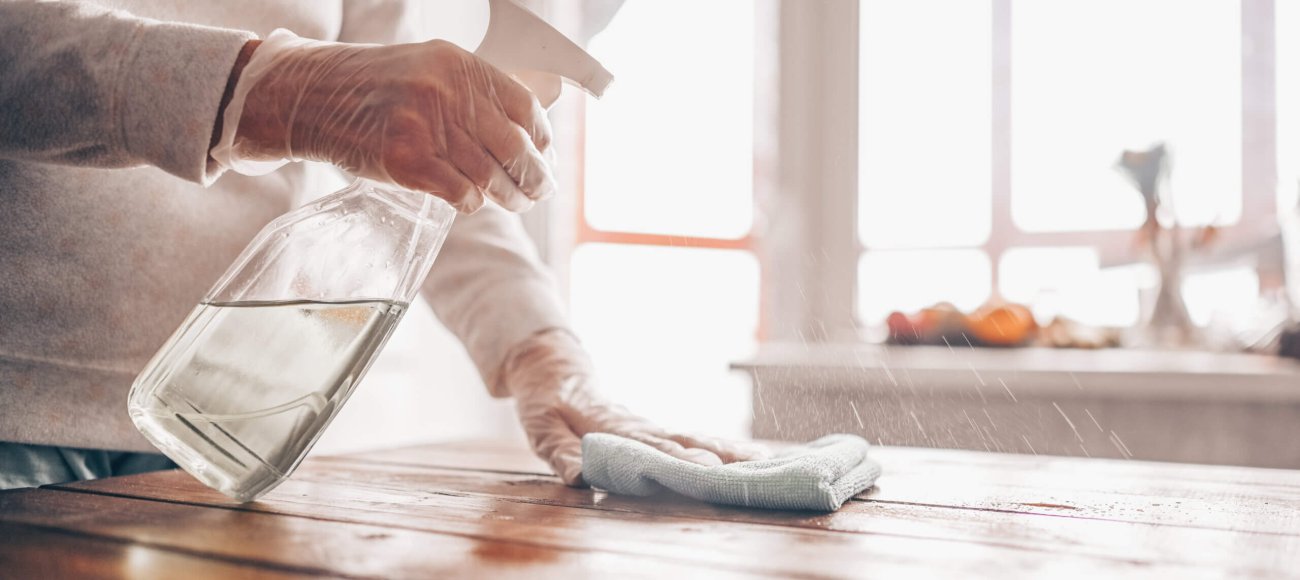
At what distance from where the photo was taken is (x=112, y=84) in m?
0.60

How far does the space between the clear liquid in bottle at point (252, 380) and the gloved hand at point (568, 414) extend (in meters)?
0.26

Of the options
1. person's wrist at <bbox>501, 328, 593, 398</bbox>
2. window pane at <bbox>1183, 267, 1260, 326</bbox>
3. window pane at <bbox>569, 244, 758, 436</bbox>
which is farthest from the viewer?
window pane at <bbox>569, 244, 758, 436</bbox>

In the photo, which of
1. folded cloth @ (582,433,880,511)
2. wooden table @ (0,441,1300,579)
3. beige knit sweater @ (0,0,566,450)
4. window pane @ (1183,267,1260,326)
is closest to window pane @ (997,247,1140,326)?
window pane @ (1183,267,1260,326)

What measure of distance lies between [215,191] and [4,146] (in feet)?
0.85

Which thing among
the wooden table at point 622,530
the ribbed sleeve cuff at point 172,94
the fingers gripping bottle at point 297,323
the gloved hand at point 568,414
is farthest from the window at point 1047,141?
Result: the ribbed sleeve cuff at point 172,94

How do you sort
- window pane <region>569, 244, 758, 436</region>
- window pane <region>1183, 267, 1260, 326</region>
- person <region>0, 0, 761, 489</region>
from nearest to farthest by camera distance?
1. person <region>0, 0, 761, 489</region>
2. window pane <region>1183, 267, 1260, 326</region>
3. window pane <region>569, 244, 758, 436</region>

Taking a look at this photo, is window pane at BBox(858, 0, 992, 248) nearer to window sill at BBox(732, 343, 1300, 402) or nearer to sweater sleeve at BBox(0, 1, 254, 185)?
window sill at BBox(732, 343, 1300, 402)

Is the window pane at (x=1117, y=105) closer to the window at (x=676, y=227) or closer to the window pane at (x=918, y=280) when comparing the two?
the window pane at (x=918, y=280)

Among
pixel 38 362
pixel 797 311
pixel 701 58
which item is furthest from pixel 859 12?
pixel 38 362

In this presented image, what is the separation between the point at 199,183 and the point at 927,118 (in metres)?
2.06

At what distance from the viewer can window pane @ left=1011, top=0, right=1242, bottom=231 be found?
2219 millimetres

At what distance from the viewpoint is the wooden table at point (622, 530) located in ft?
1.69

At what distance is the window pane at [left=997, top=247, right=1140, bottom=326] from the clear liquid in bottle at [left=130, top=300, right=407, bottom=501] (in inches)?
80.4

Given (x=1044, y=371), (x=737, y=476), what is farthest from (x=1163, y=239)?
(x=737, y=476)
